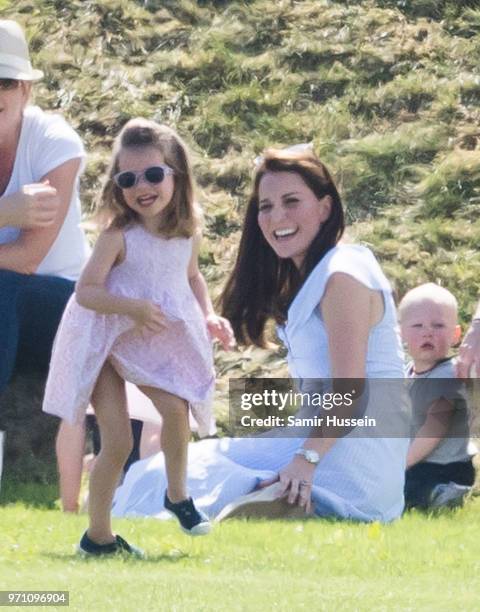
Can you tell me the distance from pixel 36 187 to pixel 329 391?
51.9 inches

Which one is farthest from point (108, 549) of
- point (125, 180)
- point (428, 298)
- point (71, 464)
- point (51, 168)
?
point (428, 298)

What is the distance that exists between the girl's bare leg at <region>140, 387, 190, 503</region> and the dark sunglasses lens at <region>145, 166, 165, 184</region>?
25.6 inches

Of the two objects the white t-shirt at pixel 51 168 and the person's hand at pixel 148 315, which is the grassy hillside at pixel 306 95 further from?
the person's hand at pixel 148 315

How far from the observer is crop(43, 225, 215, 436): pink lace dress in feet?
17.8

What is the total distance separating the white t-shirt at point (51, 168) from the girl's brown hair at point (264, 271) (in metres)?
0.69

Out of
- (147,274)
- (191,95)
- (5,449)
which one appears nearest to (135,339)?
(147,274)

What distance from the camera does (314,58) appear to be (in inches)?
474

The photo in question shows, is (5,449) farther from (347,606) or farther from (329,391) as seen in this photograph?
(347,606)

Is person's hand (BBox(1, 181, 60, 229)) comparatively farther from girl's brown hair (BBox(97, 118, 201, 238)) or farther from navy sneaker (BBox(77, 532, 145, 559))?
navy sneaker (BBox(77, 532, 145, 559))

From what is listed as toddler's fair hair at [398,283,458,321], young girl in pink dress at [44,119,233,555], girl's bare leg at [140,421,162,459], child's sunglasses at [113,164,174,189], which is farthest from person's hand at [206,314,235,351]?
toddler's fair hair at [398,283,458,321]

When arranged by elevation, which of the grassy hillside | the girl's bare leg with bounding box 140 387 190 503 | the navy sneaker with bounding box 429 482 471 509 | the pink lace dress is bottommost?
the navy sneaker with bounding box 429 482 471 509

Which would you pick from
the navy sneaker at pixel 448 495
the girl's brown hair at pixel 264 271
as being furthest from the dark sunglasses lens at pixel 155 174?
the navy sneaker at pixel 448 495

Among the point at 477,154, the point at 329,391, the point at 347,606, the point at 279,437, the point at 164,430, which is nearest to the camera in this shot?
the point at 347,606

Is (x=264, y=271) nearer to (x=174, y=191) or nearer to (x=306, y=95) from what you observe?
(x=174, y=191)
